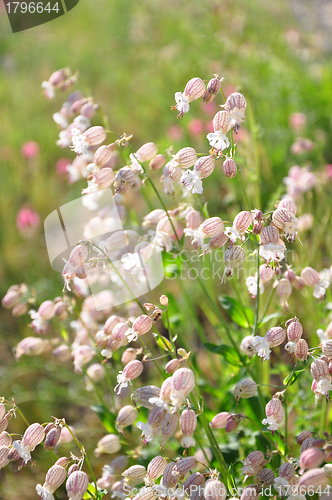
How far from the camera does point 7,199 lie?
13.5 ft

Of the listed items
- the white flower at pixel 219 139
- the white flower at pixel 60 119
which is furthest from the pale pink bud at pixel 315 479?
the white flower at pixel 60 119

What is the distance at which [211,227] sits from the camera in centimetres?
131

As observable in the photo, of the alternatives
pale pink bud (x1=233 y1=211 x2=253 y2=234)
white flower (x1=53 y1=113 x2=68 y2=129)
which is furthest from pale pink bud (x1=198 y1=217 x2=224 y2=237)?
white flower (x1=53 y1=113 x2=68 y2=129)

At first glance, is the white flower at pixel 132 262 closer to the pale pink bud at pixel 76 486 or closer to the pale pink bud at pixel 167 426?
the pale pink bud at pixel 167 426

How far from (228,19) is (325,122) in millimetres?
2343

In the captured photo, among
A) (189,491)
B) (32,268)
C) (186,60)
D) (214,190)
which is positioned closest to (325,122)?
(214,190)

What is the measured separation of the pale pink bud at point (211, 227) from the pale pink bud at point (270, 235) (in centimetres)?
17

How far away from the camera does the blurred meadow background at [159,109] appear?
8.77ft

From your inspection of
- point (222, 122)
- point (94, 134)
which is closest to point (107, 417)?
point (94, 134)

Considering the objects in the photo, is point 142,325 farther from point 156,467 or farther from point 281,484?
point 281,484

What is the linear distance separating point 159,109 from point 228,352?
4.32 meters

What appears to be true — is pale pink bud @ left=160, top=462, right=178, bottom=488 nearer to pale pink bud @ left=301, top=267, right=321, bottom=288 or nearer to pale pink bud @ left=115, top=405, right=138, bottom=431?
pale pink bud @ left=115, top=405, right=138, bottom=431

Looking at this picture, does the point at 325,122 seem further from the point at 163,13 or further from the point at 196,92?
the point at 163,13

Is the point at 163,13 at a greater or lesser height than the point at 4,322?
greater
